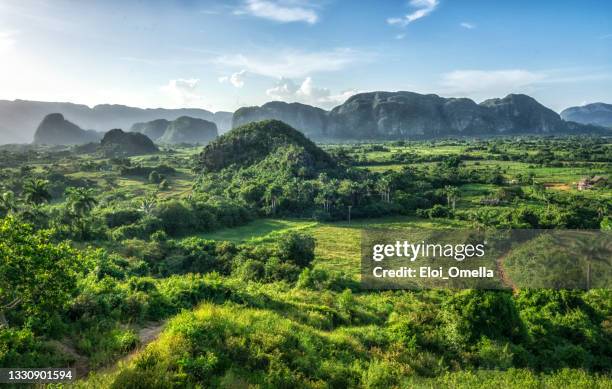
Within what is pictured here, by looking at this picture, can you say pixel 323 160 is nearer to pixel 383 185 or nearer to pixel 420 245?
pixel 383 185

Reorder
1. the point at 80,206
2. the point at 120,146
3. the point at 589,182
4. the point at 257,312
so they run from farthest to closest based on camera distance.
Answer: the point at 120,146 → the point at 589,182 → the point at 80,206 → the point at 257,312

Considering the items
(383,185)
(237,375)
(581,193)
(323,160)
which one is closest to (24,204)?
(237,375)

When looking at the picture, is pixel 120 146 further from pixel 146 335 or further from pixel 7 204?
pixel 146 335

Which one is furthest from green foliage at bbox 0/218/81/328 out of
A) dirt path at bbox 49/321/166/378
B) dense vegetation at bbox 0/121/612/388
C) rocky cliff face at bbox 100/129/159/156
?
rocky cliff face at bbox 100/129/159/156

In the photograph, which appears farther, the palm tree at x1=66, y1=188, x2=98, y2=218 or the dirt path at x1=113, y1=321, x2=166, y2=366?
the palm tree at x1=66, y1=188, x2=98, y2=218

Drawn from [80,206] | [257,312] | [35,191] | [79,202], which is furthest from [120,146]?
[257,312]

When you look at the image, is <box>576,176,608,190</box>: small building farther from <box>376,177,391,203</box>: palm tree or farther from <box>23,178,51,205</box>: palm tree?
<box>23,178,51,205</box>: palm tree

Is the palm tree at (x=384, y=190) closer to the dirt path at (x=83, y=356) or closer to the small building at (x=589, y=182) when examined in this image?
the small building at (x=589, y=182)

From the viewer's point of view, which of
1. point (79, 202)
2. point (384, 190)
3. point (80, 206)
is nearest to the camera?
point (79, 202)

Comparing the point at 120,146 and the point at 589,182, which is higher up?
the point at 120,146

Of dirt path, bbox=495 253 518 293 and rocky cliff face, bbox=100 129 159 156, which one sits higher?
rocky cliff face, bbox=100 129 159 156

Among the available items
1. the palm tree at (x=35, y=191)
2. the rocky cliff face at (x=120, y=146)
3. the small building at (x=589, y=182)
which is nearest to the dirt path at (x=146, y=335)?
the palm tree at (x=35, y=191)

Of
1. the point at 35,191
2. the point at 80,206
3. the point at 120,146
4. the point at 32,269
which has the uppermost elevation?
the point at 120,146
